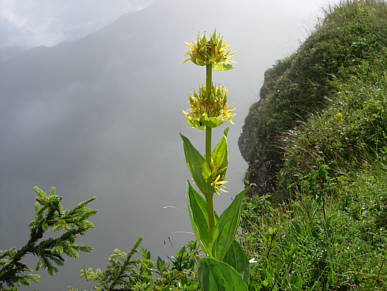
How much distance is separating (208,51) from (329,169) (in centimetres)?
359

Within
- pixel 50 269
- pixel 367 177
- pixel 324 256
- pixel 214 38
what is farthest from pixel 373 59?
pixel 50 269

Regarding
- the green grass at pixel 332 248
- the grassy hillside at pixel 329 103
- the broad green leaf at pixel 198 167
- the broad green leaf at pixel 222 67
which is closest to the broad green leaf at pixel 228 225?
the broad green leaf at pixel 198 167

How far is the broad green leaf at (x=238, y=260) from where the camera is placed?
228 centimetres

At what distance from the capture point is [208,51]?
2045 mm

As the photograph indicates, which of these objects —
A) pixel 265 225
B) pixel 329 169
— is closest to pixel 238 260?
pixel 265 225

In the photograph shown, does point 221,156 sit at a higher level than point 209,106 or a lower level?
lower

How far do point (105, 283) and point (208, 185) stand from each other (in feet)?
5.03

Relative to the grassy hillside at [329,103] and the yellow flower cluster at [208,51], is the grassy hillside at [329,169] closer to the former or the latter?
the grassy hillside at [329,103]

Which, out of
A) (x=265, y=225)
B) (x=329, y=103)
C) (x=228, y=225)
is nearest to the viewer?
(x=228, y=225)

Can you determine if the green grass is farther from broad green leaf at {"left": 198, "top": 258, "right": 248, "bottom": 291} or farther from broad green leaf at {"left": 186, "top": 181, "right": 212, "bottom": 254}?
broad green leaf at {"left": 186, "top": 181, "right": 212, "bottom": 254}

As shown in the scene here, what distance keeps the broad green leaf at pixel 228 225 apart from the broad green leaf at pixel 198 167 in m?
0.17

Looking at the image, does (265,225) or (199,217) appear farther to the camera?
(265,225)

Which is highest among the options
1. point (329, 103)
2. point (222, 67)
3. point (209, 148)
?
point (329, 103)

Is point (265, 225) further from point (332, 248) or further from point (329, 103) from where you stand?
point (329, 103)
